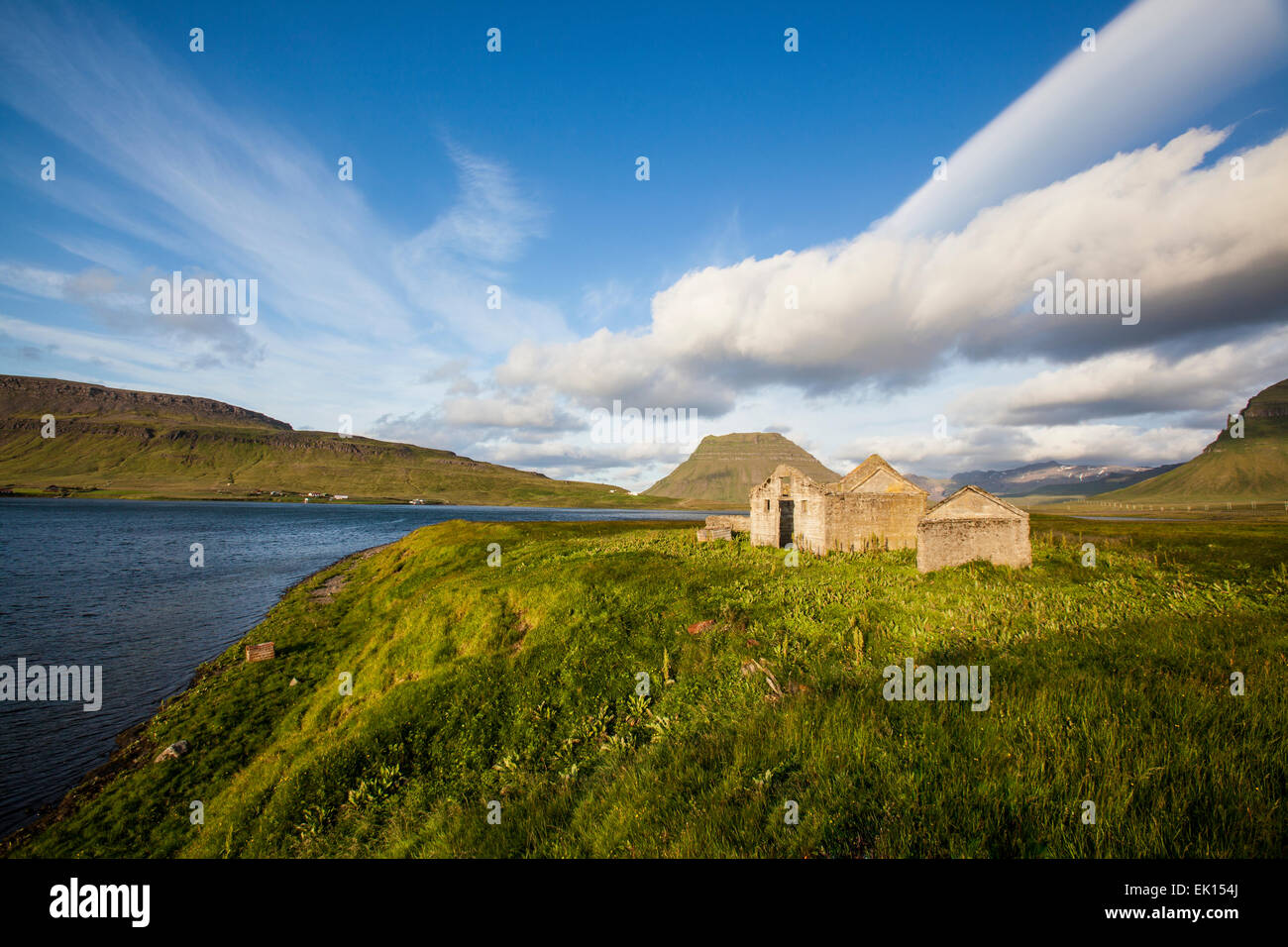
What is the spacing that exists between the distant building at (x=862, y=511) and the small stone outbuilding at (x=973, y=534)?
17.5ft

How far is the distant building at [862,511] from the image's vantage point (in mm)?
32469

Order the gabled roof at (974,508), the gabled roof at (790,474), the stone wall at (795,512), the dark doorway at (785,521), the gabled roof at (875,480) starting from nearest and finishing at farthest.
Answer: the gabled roof at (974,508)
the stone wall at (795,512)
the gabled roof at (875,480)
the gabled roof at (790,474)
the dark doorway at (785,521)

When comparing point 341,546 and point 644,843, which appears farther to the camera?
point 341,546

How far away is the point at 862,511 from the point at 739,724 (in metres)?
26.6

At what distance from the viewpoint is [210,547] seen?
66.3 meters

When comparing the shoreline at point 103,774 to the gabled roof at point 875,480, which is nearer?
the shoreline at point 103,774

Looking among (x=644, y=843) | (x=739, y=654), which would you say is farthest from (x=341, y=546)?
(x=644, y=843)

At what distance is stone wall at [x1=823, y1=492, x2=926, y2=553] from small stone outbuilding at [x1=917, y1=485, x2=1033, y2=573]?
597 centimetres

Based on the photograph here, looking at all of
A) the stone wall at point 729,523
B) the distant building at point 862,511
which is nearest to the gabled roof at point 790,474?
the distant building at point 862,511

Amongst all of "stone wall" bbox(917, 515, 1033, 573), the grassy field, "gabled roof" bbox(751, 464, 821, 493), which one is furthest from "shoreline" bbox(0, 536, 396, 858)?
"gabled roof" bbox(751, 464, 821, 493)

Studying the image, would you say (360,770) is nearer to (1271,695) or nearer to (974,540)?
(1271,695)

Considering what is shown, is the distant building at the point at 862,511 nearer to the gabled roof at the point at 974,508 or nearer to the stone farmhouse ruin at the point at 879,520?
the stone farmhouse ruin at the point at 879,520

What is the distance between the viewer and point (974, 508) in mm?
26531
